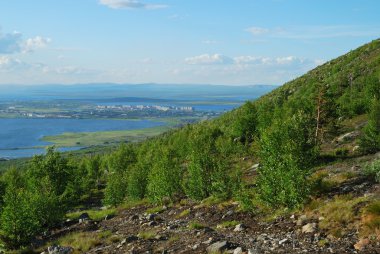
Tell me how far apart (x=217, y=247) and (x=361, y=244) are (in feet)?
23.6

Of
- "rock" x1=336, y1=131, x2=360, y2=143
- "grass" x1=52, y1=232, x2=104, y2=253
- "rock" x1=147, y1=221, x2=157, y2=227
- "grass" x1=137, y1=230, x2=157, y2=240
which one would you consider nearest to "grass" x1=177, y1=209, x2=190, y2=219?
"rock" x1=147, y1=221, x2=157, y2=227

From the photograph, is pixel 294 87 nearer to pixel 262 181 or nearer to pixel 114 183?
pixel 114 183

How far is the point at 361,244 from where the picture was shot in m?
18.4

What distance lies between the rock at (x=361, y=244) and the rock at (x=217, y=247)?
6526 millimetres

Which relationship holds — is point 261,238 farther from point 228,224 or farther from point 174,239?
point 174,239

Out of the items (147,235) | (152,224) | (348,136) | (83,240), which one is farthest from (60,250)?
(348,136)

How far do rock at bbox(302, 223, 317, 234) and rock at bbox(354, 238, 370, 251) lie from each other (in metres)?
3.26

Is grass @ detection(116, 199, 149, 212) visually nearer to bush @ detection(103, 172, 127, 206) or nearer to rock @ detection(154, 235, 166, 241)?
bush @ detection(103, 172, 127, 206)

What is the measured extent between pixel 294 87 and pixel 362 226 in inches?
3592

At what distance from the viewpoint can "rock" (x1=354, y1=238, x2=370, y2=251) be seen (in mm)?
18217

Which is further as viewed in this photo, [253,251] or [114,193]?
[114,193]

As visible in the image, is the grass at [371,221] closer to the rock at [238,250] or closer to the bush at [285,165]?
the bush at [285,165]

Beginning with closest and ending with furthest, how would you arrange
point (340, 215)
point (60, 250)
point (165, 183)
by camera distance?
point (340, 215)
point (60, 250)
point (165, 183)

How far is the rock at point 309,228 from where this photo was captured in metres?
21.8
